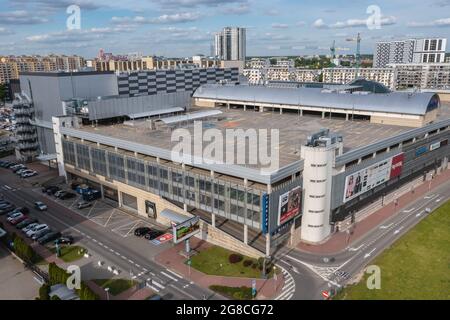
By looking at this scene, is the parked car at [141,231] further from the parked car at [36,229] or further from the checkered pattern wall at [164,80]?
the checkered pattern wall at [164,80]

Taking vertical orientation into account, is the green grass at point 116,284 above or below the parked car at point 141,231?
below

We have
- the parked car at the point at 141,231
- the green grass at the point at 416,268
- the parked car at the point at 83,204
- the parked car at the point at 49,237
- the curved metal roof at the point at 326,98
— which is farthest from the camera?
the curved metal roof at the point at 326,98

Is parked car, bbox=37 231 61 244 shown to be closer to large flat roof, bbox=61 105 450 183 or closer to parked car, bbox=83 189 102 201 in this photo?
parked car, bbox=83 189 102 201

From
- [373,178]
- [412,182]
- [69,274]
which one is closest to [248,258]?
[69,274]

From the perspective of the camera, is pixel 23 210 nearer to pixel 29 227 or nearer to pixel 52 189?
pixel 29 227

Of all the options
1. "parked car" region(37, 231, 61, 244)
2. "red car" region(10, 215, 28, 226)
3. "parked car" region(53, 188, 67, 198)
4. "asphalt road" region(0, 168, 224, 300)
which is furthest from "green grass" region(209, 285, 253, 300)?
"parked car" region(53, 188, 67, 198)

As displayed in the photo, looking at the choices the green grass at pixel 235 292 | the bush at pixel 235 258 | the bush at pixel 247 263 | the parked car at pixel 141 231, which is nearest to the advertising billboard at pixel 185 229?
the bush at pixel 235 258
